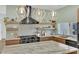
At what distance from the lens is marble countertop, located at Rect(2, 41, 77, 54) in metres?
1.24

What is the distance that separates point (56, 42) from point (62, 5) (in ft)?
1.53

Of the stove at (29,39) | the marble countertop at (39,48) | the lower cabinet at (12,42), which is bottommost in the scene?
the marble countertop at (39,48)

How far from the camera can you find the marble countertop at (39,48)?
4.07 ft

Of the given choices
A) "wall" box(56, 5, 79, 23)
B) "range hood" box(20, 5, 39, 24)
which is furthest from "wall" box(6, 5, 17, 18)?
"wall" box(56, 5, 79, 23)

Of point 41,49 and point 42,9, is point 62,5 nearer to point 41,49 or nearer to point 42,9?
point 42,9

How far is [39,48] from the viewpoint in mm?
1287

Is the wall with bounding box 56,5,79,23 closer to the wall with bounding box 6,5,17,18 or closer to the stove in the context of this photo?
the stove

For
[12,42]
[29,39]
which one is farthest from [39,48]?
[12,42]

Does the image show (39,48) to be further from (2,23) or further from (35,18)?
(2,23)

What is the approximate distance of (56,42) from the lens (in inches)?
52.2

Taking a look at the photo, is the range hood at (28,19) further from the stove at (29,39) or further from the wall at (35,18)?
the stove at (29,39)

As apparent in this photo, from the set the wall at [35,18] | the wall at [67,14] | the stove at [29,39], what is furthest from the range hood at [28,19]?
the wall at [67,14]
